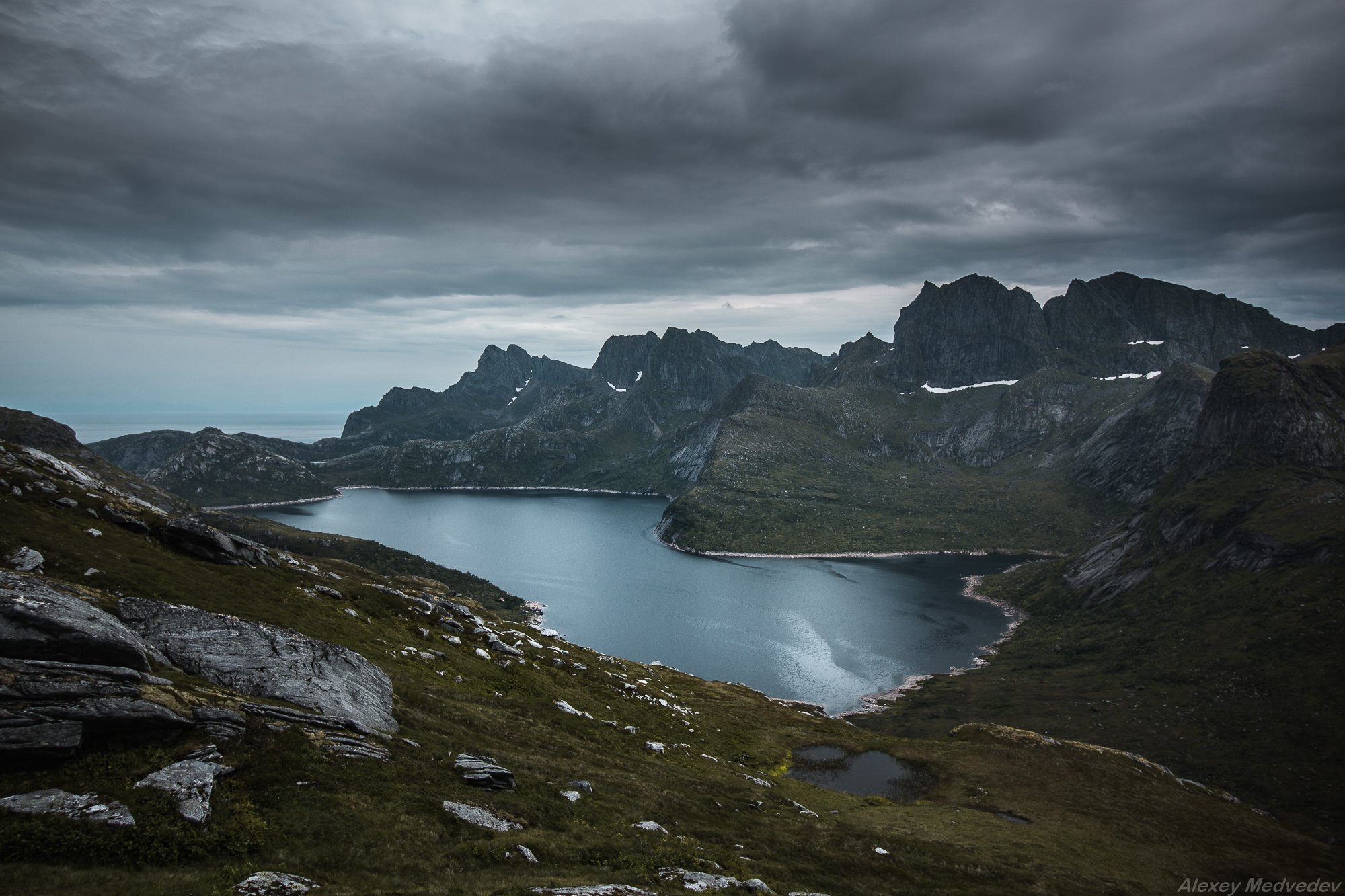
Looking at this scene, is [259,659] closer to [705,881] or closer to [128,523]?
[705,881]

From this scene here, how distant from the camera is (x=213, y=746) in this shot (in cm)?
2825

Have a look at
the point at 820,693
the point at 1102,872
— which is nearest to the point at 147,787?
the point at 1102,872

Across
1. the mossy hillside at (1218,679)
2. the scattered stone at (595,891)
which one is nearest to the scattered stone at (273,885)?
the scattered stone at (595,891)

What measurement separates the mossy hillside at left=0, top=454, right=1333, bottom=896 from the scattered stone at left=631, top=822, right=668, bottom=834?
711mm

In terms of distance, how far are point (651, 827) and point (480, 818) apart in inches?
367

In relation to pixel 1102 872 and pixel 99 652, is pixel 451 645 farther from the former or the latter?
pixel 1102 872

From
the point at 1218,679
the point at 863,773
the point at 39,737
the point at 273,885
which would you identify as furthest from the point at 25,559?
the point at 1218,679

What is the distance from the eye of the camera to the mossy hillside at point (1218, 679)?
10844 centimetres

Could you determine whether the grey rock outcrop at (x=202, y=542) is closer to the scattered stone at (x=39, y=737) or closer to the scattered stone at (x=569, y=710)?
the scattered stone at (x=569, y=710)

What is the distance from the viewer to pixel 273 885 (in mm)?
22453

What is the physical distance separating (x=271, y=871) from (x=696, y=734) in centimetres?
5025

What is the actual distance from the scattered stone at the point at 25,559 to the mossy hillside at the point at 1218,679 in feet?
401

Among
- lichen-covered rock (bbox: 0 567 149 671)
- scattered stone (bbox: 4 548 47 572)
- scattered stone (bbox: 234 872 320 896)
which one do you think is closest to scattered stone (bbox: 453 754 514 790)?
scattered stone (bbox: 234 872 320 896)

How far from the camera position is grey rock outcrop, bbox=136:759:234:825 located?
24.8 meters
